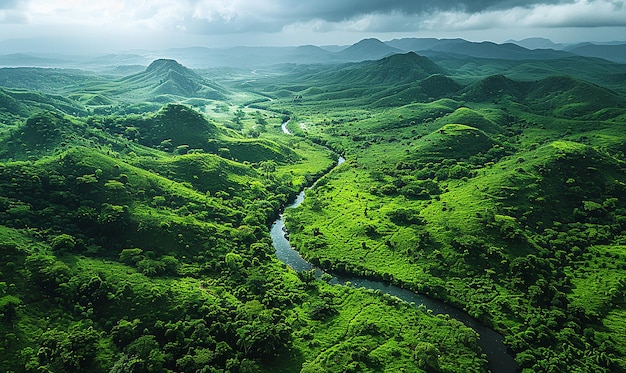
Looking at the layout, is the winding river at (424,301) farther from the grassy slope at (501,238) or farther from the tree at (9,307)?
the tree at (9,307)

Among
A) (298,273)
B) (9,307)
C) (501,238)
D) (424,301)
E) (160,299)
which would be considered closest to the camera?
(9,307)

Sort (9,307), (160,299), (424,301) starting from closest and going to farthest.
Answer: (9,307), (160,299), (424,301)

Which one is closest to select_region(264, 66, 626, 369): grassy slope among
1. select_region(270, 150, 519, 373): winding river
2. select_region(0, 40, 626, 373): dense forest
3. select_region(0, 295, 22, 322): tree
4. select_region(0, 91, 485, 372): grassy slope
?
select_region(0, 40, 626, 373): dense forest

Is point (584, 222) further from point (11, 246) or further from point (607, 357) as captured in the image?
point (11, 246)

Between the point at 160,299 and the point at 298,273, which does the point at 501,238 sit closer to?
the point at 298,273

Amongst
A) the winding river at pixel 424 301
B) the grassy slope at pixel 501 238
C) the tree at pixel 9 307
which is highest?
the tree at pixel 9 307

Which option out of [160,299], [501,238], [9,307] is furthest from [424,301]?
[9,307]

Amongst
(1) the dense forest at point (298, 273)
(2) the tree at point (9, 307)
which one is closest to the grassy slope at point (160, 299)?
(2) the tree at point (9, 307)

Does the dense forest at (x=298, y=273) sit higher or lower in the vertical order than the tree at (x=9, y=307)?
lower

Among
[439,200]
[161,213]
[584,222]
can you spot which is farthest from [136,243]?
[584,222]
